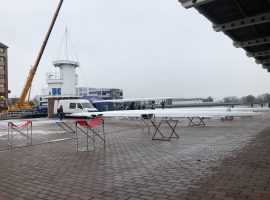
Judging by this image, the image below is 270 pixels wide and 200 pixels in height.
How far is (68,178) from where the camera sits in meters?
6.10

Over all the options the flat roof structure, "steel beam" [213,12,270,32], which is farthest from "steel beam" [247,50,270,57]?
"steel beam" [213,12,270,32]

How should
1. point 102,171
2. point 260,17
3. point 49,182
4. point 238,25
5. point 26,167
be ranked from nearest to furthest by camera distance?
1. point 49,182
2. point 102,171
3. point 26,167
4. point 260,17
5. point 238,25

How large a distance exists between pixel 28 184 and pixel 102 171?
1673mm

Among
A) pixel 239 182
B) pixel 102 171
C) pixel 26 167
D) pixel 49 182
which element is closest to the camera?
pixel 239 182

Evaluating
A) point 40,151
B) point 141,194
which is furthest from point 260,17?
point 40,151

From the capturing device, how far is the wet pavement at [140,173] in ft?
16.3

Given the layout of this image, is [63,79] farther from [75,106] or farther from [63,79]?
[75,106]

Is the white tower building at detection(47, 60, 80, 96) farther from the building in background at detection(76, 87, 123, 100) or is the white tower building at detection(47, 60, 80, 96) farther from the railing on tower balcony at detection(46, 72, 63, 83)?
the building in background at detection(76, 87, 123, 100)

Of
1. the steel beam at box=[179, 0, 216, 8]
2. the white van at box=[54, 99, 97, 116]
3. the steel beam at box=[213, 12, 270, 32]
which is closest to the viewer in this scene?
the steel beam at box=[179, 0, 216, 8]

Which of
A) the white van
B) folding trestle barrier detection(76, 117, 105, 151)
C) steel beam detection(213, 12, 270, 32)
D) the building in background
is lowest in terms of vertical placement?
folding trestle barrier detection(76, 117, 105, 151)

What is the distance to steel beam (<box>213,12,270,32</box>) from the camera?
8.90 m

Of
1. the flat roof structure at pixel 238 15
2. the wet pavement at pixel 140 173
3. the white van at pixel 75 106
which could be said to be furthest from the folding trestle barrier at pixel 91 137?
the white van at pixel 75 106

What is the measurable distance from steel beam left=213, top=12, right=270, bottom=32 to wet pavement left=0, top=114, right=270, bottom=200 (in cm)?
409

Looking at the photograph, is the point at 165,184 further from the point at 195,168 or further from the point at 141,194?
the point at 195,168
